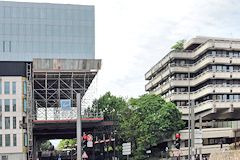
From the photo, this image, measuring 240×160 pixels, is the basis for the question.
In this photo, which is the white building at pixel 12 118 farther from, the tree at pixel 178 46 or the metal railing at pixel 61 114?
the tree at pixel 178 46

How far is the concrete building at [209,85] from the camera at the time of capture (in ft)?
241

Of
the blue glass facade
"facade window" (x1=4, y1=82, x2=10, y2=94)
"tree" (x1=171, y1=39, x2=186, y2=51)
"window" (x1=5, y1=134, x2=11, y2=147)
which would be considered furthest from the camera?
the blue glass facade

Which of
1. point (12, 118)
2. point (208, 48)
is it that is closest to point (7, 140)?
point (12, 118)

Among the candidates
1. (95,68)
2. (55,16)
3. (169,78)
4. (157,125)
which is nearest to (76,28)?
(55,16)

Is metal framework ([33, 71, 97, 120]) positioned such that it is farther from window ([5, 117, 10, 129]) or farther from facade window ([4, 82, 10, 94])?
window ([5, 117, 10, 129])

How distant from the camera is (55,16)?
101625 millimetres

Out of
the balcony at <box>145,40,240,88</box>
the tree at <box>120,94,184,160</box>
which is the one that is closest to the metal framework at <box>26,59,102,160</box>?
the tree at <box>120,94,184,160</box>

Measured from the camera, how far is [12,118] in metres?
69.0

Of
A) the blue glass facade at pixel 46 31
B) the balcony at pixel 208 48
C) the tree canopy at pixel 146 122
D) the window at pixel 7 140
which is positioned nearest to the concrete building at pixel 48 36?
the blue glass facade at pixel 46 31

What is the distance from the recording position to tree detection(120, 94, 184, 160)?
68.1m

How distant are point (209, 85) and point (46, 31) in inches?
1582

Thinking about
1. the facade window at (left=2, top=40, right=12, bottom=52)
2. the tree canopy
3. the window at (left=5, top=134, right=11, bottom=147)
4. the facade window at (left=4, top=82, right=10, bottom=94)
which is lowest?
the window at (left=5, top=134, right=11, bottom=147)

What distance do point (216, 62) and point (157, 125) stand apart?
636 inches

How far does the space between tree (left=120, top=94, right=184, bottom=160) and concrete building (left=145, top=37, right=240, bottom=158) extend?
3722 millimetres
